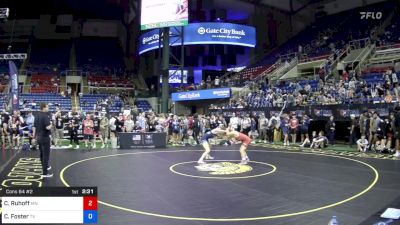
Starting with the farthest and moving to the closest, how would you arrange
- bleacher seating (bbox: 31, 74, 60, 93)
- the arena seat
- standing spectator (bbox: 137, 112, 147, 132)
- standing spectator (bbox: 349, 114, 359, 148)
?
bleacher seating (bbox: 31, 74, 60, 93) < the arena seat < standing spectator (bbox: 137, 112, 147, 132) < standing spectator (bbox: 349, 114, 359, 148)

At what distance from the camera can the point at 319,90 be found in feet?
79.4

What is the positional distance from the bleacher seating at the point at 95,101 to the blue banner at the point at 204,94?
6765mm

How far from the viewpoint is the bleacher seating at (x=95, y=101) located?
120 feet

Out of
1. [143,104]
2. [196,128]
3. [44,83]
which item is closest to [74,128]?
[196,128]

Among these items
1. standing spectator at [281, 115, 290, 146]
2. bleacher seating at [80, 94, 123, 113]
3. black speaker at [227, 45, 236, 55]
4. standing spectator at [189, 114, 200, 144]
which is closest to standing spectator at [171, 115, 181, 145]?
standing spectator at [189, 114, 200, 144]

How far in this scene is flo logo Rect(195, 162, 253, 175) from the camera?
11453 mm

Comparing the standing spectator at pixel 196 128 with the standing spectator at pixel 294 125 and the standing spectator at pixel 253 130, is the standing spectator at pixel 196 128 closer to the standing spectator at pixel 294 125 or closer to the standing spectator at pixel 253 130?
the standing spectator at pixel 253 130

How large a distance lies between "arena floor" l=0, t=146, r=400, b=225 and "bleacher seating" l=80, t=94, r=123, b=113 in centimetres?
2144

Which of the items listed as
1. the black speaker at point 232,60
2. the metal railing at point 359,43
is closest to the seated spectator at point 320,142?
the metal railing at point 359,43

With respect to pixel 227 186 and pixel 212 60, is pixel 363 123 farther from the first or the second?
pixel 212 60

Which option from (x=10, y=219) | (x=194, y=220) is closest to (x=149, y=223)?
(x=194, y=220)

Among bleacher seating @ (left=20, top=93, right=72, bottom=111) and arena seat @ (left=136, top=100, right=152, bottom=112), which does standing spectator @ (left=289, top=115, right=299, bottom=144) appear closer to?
arena seat @ (left=136, top=100, right=152, bottom=112)

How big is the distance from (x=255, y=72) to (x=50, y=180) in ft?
99.4

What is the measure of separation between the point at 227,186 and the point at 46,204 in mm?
6134
